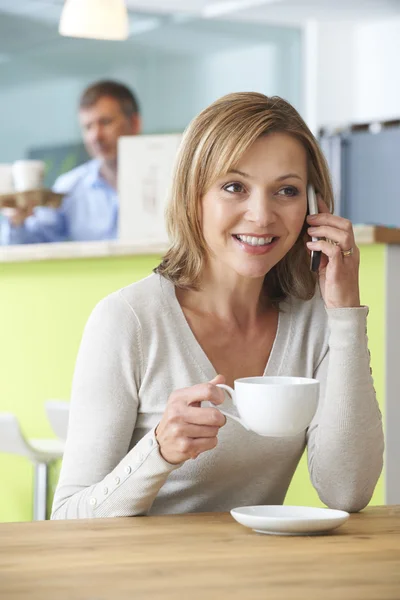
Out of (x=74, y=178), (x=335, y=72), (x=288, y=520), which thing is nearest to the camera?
(x=288, y=520)

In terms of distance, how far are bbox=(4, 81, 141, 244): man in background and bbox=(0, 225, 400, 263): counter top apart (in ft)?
4.96

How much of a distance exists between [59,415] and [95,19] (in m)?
1.67

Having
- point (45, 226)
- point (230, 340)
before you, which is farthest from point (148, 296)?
point (45, 226)

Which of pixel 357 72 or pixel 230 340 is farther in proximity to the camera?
pixel 357 72

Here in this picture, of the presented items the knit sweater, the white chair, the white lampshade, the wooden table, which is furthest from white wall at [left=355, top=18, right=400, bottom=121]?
the wooden table

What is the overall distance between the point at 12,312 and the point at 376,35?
3.80m

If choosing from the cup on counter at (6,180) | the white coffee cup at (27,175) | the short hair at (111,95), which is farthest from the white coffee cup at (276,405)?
the short hair at (111,95)

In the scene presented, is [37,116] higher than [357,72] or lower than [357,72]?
lower

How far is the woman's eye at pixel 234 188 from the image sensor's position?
1.56m

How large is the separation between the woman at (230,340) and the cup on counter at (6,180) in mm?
1984

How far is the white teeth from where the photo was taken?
5.15 feet

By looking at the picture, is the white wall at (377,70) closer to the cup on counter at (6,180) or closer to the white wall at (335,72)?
the white wall at (335,72)

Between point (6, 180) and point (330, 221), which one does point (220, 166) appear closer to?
point (330, 221)

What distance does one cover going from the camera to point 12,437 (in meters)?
2.86
